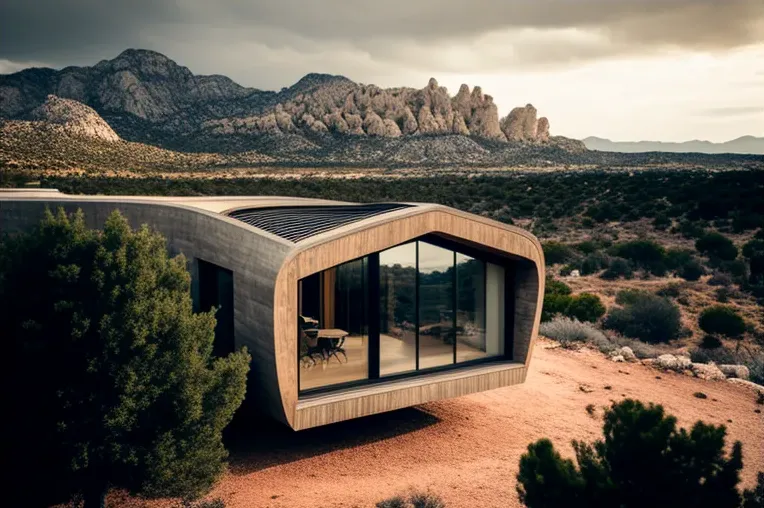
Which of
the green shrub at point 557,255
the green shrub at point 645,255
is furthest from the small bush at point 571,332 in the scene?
the green shrub at point 557,255

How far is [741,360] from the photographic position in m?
18.8

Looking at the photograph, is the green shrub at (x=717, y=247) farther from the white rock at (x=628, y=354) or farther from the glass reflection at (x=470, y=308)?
the glass reflection at (x=470, y=308)

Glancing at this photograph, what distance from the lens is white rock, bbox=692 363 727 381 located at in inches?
677

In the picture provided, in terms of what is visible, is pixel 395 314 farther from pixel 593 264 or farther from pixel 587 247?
pixel 587 247

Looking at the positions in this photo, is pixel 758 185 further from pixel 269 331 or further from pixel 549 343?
pixel 269 331

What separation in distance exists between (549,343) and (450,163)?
8893 cm

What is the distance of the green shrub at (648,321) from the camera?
71.1 feet

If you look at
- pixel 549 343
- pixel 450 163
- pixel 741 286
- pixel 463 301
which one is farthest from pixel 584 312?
pixel 450 163

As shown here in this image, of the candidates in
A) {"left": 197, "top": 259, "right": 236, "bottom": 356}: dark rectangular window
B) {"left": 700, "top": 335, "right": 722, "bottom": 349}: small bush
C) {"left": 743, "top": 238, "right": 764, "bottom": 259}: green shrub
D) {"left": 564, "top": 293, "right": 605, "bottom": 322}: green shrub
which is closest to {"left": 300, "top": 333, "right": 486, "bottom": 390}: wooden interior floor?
{"left": 197, "top": 259, "right": 236, "bottom": 356}: dark rectangular window

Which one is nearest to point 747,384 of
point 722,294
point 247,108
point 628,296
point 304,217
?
point 628,296

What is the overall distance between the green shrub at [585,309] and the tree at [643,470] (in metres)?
15.8

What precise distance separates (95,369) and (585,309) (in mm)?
18058

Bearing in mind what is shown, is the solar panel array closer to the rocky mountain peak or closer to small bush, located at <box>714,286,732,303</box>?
small bush, located at <box>714,286,732,303</box>

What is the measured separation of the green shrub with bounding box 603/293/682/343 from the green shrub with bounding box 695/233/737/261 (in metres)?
11.0
